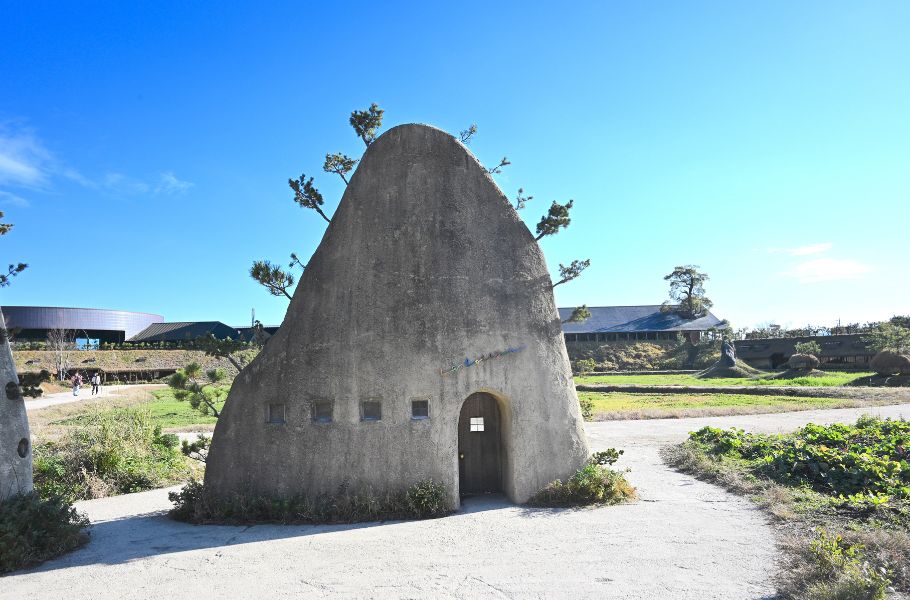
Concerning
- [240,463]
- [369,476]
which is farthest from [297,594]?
[240,463]

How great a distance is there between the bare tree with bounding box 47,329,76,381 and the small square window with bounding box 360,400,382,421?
57574 mm

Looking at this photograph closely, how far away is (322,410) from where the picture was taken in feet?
36.6

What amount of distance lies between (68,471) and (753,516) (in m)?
15.9

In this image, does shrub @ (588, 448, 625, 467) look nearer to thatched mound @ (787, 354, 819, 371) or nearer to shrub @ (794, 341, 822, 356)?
thatched mound @ (787, 354, 819, 371)

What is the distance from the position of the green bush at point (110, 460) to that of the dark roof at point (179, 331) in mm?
65159

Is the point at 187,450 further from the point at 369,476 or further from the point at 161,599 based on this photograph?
the point at 161,599

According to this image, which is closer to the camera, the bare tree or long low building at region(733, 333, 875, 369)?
long low building at region(733, 333, 875, 369)

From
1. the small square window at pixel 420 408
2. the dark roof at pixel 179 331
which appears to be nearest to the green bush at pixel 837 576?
the small square window at pixel 420 408

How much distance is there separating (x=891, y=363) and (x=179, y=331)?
81131mm

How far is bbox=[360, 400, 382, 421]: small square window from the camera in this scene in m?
11.0

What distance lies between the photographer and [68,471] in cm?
1506

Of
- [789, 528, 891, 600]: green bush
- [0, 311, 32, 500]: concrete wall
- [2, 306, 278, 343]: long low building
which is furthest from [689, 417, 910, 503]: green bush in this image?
[2, 306, 278, 343]: long low building

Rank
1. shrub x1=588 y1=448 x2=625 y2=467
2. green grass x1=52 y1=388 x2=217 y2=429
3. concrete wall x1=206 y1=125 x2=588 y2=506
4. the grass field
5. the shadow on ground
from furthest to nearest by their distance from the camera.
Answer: green grass x1=52 y1=388 x2=217 y2=429 → the grass field → shrub x1=588 y1=448 x2=625 y2=467 → concrete wall x1=206 y1=125 x2=588 y2=506 → the shadow on ground

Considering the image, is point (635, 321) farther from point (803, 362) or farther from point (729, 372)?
point (803, 362)
